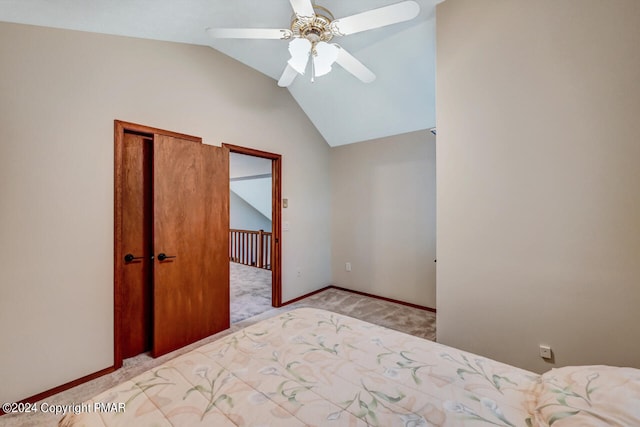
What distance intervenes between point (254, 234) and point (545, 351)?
515 cm

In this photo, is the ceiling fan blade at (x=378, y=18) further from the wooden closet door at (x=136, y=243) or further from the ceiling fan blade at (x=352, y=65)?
the wooden closet door at (x=136, y=243)

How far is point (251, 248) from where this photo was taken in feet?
19.6

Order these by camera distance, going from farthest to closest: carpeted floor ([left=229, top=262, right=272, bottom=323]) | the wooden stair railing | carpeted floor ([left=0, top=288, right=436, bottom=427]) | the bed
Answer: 1. the wooden stair railing
2. carpeted floor ([left=229, top=262, right=272, bottom=323])
3. carpeted floor ([left=0, top=288, right=436, bottom=427])
4. the bed

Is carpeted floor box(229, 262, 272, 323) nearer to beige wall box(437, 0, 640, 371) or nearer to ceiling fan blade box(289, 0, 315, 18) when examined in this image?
beige wall box(437, 0, 640, 371)

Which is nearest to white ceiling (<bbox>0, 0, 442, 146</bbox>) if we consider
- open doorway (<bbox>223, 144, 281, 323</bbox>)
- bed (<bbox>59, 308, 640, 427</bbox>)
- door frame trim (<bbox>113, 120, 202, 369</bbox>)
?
door frame trim (<bbox>113, 120, 202, 369</bbox>)

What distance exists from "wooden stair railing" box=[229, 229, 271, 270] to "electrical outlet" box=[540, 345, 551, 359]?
4506mm

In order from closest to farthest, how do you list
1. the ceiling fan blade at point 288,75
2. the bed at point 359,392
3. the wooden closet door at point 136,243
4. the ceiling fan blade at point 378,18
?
the bed at point 359,392
the ceiling fan blade at point 378,18
the ceiling fan blade at point 288,75
the wooden closet door at point 136,243

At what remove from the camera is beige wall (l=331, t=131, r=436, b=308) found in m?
3.38

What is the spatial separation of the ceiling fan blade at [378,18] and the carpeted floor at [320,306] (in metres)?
2.71

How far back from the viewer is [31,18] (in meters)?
1.65

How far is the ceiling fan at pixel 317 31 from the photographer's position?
147 centimetres

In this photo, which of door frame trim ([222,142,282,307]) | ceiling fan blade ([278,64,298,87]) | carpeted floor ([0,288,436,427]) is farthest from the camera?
door frame trim ([222,142,282,307])

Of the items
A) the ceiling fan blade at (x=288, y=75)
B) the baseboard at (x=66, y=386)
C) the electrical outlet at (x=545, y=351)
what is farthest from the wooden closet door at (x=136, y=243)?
the electrical outlet at (x=545, y=351)

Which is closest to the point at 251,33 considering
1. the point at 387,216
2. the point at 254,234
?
the point at 387,216
